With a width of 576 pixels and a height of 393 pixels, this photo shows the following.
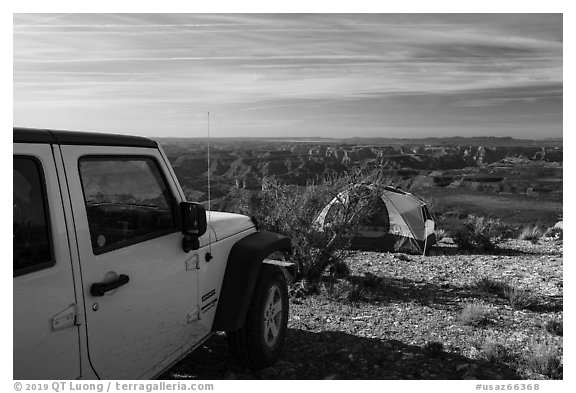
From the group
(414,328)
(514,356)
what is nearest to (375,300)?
(414,328)

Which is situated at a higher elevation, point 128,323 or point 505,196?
point 128,323

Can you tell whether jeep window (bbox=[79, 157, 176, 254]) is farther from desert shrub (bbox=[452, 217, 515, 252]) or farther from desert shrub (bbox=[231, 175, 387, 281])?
desert shrub (bbox=[452, 217, 515, 252])

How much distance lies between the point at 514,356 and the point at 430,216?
27.1 ft

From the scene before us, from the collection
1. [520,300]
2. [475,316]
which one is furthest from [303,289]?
[520,300]

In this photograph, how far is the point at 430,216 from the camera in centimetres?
1316

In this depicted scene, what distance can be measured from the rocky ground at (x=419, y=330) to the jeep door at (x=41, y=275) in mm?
2054

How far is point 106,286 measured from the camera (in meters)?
2.80

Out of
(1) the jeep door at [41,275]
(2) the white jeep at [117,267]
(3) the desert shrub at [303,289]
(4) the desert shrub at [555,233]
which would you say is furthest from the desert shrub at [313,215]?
(4) the desert shrub at [555,233]

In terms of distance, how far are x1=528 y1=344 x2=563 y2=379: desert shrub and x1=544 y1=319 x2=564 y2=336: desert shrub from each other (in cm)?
112

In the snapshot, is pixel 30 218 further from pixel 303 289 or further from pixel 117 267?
pixel 303 289

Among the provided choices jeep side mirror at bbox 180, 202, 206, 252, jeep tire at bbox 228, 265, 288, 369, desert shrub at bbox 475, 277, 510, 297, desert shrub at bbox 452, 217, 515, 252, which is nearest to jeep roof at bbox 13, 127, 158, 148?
jeep side mirror at bbox 180, 202, 206, 252

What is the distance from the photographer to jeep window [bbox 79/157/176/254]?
9.65 ft

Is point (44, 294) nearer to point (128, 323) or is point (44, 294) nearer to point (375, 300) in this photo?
point (128, 323)

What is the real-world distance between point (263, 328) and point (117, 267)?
1.90 metres
